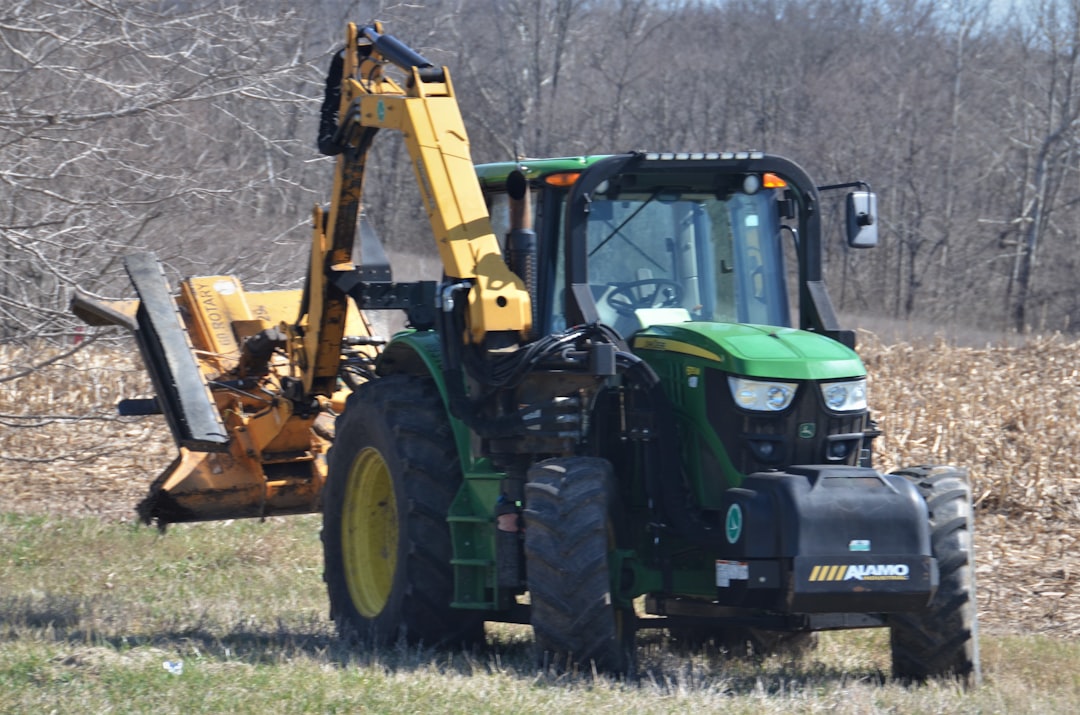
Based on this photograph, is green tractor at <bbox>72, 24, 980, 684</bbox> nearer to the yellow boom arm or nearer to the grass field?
the yellow boom arm

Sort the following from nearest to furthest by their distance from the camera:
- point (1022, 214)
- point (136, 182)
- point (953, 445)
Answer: point (136, 182) → point (953, 445) → point (1022, 214)

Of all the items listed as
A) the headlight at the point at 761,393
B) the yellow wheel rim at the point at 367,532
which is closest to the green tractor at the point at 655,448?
the headlight at the point at 761,393

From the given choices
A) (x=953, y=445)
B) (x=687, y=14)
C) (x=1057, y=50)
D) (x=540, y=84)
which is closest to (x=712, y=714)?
(x=953, y=445)

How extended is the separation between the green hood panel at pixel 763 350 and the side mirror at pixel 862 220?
73cm

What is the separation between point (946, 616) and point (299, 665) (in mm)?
2921

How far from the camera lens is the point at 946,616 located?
6.70 metres

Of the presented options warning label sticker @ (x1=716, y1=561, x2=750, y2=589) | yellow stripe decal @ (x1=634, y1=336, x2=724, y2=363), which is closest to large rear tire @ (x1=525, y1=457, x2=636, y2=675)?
warning label sticker @ (x1=716, y1=561, x2=750, y2=589)

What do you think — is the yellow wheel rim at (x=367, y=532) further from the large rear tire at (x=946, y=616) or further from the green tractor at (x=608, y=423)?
the large rear tire at (x=946, y=616)

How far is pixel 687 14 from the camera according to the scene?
42.4 metres

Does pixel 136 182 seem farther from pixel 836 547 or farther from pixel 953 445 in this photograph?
pixel 953 445

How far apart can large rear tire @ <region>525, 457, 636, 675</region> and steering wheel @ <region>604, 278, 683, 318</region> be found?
1076 mm

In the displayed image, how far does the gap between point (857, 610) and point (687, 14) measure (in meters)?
37.8

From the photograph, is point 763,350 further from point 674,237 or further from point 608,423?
point 674,237

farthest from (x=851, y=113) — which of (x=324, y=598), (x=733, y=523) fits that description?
(x=733, y=523)
